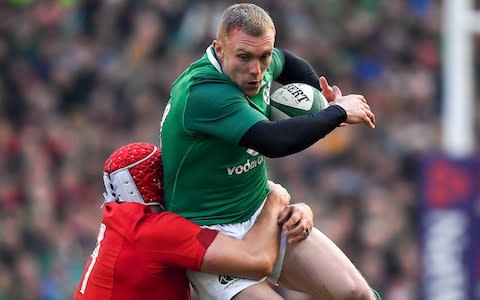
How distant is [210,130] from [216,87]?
0.22 m

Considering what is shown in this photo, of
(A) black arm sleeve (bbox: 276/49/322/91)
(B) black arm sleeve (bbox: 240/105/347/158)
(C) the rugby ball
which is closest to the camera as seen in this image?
(B) black arm sleeve (bbox: 240/105/347/158)

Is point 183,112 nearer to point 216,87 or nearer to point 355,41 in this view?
point 216,87

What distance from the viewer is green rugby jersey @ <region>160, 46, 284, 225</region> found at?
6941 millimetres

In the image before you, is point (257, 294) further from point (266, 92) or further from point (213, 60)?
point (213, 60)

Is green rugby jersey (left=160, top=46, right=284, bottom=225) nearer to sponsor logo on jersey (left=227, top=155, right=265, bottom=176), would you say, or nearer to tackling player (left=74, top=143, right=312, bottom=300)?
sponsor logo on jersey (left=227, top=155, right=265, bottom=176)

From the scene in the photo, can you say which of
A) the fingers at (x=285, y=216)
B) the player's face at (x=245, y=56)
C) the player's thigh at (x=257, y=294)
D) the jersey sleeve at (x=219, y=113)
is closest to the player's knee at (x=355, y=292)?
the player's thigh at (x=257, y=294)

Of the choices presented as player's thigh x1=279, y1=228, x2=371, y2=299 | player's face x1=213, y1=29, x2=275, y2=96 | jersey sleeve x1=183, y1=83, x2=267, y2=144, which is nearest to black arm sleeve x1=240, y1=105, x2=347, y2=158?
jersey sleeve x1=183, y1=83, x2=267, y2=144

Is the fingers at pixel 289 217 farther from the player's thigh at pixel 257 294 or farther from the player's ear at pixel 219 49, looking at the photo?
the player's ear at pixel 219 49

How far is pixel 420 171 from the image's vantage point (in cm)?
1288

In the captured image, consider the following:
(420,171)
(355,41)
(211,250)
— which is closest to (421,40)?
(355,41)

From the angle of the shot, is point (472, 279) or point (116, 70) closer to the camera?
point (472, 279)

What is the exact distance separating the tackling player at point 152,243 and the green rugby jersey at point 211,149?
4.2 inches

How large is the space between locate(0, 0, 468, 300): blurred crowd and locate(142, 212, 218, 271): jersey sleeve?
19.6 feet

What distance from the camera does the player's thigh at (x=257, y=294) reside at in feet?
23.7
